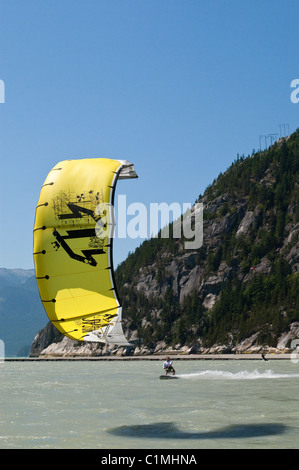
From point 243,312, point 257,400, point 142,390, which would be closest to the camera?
point 257,400

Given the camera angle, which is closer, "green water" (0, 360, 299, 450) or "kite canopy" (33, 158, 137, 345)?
"kite canopy" (33, 158, 137, 345)

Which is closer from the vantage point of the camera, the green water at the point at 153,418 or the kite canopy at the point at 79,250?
the kite canopy at the point at 79,250

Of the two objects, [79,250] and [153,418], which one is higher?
[79,250]

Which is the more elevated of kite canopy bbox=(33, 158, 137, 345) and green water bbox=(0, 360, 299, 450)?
kite canopy bbox=(33, 158, 137, 345)

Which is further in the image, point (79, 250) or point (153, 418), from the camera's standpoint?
point (153, 418)

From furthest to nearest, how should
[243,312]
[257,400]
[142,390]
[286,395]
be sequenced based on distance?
[243,312]
[142,390]
[286,395]
[257,400]

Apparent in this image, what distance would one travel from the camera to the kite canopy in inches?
682

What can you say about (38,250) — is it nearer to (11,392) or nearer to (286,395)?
(286,395)

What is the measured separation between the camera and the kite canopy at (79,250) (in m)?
17.3

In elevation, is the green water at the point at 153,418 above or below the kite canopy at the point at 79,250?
below

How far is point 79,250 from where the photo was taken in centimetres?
1753
